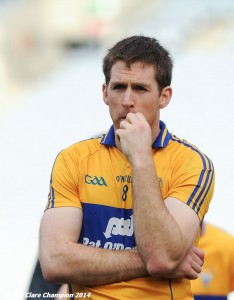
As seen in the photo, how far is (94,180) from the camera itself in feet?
13.7

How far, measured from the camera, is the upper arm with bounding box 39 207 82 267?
157 inches

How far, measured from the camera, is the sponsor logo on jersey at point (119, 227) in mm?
4094

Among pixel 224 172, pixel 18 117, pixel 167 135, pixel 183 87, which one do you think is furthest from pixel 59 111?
pixel 167 135

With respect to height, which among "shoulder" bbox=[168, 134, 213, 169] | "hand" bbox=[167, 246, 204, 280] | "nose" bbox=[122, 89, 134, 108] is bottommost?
"hand" bbox=[167, 246, 204, 280]

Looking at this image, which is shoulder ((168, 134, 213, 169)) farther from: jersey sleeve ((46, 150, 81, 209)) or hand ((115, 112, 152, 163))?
jersey sleeve ((46, 150, 81, 209))

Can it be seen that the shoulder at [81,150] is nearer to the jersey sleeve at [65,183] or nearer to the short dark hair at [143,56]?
the jersey sleeve at [65,183]

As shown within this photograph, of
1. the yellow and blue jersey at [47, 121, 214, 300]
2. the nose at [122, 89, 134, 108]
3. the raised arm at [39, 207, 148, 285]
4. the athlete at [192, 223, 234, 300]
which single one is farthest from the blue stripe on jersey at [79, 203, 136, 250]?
the athlete at [192, 223, 234, 300]

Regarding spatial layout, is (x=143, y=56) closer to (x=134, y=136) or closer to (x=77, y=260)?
(x=134, y=136)

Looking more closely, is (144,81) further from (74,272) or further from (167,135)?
(74,272)

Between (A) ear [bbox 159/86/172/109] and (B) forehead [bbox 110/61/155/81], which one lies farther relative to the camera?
(A) ear [bbox 159/86/172/109]

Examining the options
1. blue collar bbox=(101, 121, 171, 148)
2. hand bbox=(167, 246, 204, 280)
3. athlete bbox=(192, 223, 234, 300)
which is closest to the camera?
hand bbox=(167, 246, 204, 280)

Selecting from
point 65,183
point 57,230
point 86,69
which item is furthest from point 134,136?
point 86,69

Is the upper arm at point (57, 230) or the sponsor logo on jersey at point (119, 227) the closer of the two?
the upper arm at point (57, 230)

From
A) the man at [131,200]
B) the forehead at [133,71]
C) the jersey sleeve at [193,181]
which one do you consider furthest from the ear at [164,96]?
the jersey sleeve at [193,181]
